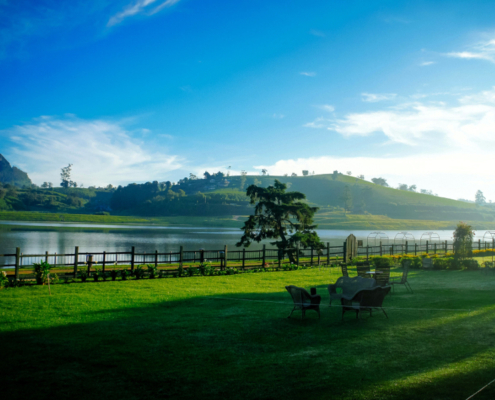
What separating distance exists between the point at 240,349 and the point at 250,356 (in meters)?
0.39

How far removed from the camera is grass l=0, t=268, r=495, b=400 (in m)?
4.50

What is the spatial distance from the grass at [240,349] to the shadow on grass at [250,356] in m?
0.02

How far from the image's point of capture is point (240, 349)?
19.8 feet

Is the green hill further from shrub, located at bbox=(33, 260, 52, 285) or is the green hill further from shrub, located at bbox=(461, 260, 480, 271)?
shrub, located at bbox=(33, 260, 52, 285)

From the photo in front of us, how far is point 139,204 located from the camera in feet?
621

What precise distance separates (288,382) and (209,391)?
1.01m

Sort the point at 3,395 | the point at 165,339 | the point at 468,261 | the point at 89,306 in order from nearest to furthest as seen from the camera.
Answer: the point at 3,395 → the point at 165,339 → the point at 89,306 → the point at 468,261

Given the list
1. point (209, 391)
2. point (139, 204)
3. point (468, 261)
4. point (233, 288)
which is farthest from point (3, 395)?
point (139, 204)

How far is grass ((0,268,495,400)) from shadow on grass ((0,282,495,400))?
0.07 ft

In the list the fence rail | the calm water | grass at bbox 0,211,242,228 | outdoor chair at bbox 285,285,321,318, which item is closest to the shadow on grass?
outdoor chair at bbox 285,285,321,318

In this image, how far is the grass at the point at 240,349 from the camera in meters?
4.50

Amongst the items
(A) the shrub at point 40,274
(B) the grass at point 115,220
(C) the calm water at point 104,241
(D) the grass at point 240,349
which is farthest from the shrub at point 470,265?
(B) the grass at point 115,220

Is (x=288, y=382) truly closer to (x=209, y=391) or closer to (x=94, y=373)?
(x=209, y=391)

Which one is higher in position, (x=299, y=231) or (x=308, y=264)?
(x=299, y=231)
